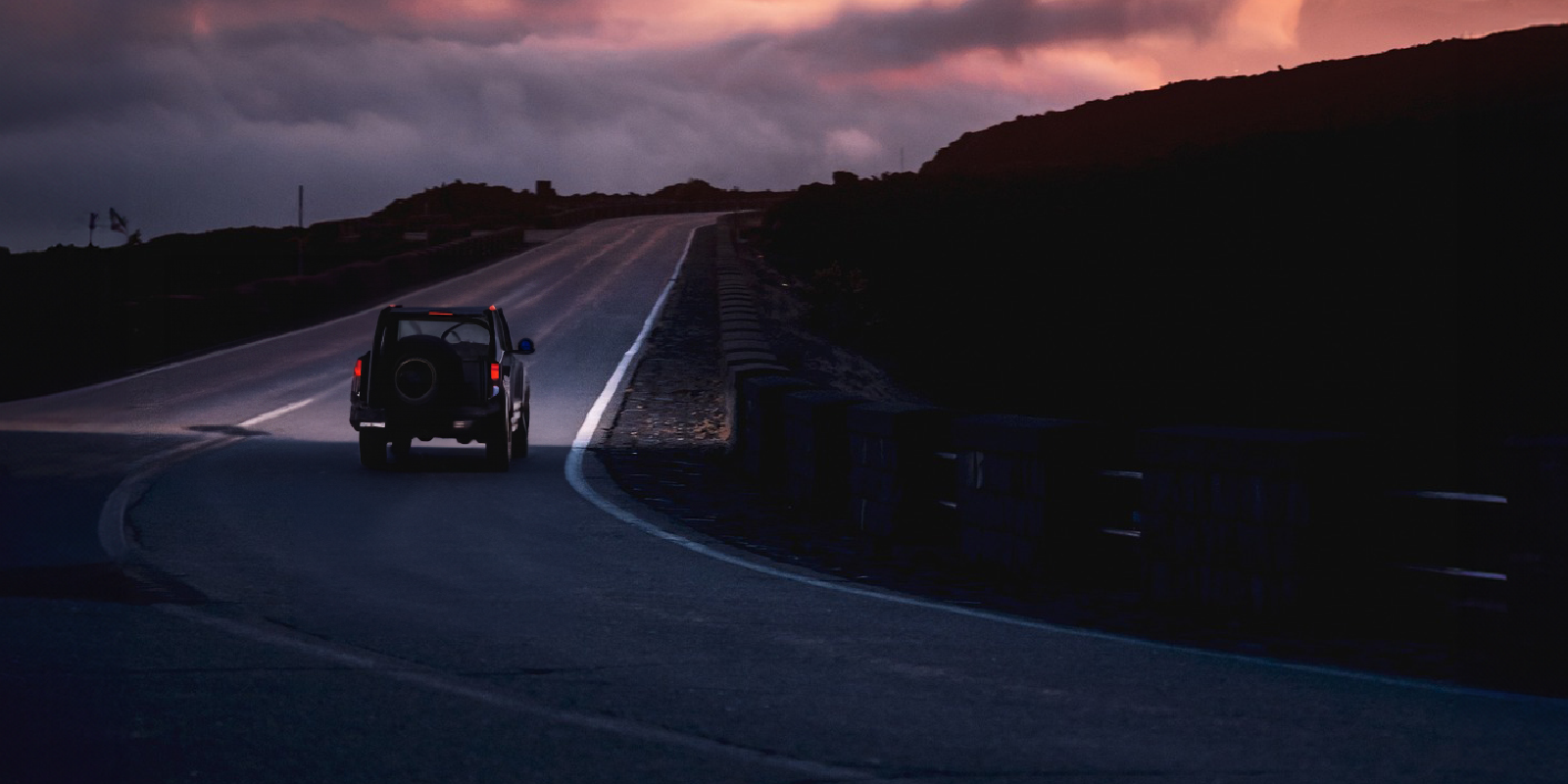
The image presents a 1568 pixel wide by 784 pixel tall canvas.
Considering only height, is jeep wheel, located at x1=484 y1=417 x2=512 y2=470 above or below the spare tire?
below

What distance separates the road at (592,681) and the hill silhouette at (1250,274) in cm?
4093

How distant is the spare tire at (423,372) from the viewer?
1662cm

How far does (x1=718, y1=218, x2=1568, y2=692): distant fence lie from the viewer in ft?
24.7

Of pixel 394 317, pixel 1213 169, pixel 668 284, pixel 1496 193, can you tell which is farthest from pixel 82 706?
pixel 1213 169

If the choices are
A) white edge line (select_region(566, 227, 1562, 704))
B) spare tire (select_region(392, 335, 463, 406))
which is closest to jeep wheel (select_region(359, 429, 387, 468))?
spare tire (select_region(392, 335, 463, 406))

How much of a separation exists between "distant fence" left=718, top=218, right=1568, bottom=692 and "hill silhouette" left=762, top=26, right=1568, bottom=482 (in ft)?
132

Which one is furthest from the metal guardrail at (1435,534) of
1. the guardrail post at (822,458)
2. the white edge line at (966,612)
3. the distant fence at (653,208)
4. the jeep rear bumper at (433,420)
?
the distant fence at (653,208)

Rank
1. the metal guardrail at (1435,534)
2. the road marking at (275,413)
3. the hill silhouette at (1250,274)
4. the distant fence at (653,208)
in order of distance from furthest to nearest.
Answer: the distant fence at (653,208) → the hill silhouette at (1250,274) → the road marking at (275,413) → the metal guardrail at (1435,534)

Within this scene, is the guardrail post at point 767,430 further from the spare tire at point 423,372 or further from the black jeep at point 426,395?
the spare tire at point 423,372

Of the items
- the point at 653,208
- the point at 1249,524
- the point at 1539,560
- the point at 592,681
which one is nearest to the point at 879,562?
the point at 1249,524

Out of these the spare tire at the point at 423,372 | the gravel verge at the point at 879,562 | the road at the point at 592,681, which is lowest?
the gravel verge at the point at 879,562

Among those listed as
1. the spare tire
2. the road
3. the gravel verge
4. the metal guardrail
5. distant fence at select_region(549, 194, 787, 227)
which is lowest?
the gravel verge

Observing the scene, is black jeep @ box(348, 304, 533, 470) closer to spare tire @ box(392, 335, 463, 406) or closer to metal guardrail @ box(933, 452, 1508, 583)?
spare tire @ box(392, 335, 463, 406)

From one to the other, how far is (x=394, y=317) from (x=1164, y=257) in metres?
77.9
